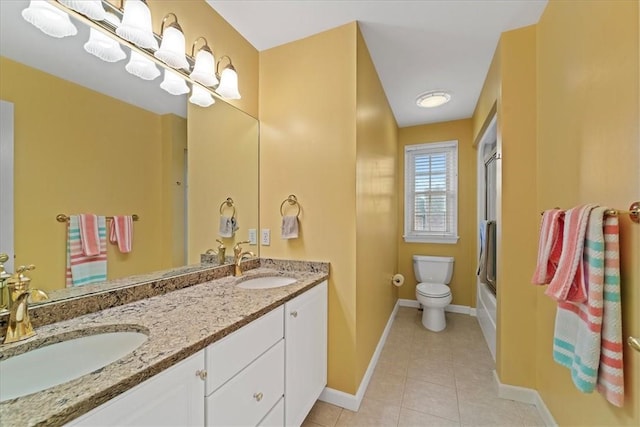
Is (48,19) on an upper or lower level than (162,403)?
upper

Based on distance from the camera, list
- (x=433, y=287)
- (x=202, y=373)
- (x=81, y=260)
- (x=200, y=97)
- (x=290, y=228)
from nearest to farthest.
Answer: (x=202, y=373) < (x=81, y=260) < (x=200, y=97) < (x=290, y=228) < (x=433, y=287)

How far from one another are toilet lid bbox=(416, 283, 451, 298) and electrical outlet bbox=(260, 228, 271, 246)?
1.82m

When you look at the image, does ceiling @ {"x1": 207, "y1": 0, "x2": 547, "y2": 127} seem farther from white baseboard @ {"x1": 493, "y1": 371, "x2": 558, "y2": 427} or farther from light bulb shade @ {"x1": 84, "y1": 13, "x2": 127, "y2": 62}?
white baseboard @ {"x1": 493, "y1": 371, "x2": 558, "y2": 427}

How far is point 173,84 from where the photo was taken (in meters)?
1.40

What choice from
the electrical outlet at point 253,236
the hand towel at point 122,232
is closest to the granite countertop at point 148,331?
the hand towel at point 122,232

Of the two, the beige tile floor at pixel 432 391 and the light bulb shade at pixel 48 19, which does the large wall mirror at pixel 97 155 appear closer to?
the light bulb shade at pixel 48 19

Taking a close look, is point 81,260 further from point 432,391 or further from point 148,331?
point 432,391

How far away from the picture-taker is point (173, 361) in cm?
73

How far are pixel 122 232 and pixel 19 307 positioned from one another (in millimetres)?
428

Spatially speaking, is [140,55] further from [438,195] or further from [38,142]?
[438,195]

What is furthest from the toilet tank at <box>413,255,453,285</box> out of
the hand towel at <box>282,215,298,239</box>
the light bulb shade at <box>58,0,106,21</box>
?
the light bulb shade at <box>58,0,106,21</box>

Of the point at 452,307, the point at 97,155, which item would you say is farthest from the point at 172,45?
the point at 452,307

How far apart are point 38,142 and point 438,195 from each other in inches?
140

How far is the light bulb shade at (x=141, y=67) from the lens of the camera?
1.21 m
